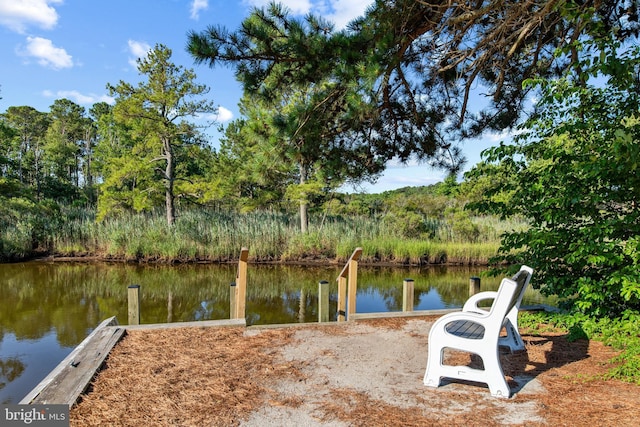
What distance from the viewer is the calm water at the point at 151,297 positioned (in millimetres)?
6020

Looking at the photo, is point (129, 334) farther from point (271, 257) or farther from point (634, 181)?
point (271, 257)

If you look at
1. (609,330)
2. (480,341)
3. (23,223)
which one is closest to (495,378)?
(480,341)

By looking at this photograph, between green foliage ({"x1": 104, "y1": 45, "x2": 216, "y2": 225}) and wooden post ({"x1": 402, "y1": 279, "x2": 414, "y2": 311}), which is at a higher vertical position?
green foliage ({"x1": 104, "y1": 45, "x2": 216, "y2": 225})

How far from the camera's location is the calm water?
237 inches

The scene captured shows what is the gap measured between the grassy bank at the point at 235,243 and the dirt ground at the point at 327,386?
9021 millimetres

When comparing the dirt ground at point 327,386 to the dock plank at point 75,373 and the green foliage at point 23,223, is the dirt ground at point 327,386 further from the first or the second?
the green foliage at point 23,223

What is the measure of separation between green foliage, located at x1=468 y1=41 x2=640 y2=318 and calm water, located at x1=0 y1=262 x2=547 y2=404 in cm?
410

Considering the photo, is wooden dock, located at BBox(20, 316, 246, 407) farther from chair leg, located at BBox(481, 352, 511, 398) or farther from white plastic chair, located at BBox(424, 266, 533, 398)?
chair leg, located at BBox(481, 352, 511, 398)

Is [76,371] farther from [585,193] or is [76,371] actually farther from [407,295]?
[585,193]

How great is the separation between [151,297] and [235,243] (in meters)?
4.81

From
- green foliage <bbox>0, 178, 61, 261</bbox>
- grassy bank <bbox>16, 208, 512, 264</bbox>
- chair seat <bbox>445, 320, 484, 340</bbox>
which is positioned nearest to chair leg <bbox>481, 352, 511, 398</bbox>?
chair seat <bbox>445, 320, 484, 340</bbox>

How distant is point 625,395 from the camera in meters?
2.96

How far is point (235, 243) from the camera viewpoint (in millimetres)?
13695

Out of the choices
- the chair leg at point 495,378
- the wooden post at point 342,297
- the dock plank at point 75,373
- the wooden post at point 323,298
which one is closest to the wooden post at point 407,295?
the wooden post at point 342,297
